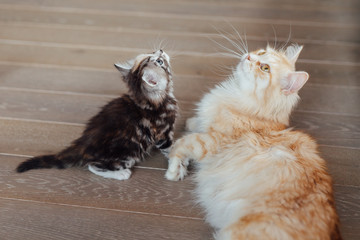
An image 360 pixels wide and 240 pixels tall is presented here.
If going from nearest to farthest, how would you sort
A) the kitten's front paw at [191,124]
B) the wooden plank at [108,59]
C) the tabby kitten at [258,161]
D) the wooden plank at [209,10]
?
the tabby kitten at [258,161] < the kitten's front paw at [191,124] < the wooden plank at [108,59] < the wooden plank at [209,10]

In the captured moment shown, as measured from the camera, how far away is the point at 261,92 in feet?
5.61

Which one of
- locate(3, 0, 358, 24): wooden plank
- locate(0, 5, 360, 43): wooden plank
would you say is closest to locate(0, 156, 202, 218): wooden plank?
locate(0, 5, 360, 43): wooden plank

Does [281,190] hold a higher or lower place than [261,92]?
lower

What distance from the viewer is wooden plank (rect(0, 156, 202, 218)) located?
5.26ft

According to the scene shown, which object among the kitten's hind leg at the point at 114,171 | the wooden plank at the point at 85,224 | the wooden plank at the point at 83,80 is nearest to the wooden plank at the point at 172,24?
the wooden plank at the point at 83,80

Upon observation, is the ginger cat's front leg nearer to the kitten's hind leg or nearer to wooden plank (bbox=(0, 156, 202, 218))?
wooden plank (bbox=(0, 156, 202, 218))

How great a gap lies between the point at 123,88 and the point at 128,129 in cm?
82

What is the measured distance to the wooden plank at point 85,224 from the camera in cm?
148

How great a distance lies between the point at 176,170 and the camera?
1707 mm

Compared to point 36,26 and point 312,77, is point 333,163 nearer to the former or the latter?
point 312,77

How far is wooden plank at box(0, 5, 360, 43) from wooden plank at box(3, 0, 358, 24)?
104 mm

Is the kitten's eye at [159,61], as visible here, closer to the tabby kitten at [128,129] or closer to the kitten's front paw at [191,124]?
the tabby kitten at [128,129]

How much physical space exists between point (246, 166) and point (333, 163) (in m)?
0.66

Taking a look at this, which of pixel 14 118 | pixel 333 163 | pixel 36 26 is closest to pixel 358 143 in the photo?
pixel 333 163
